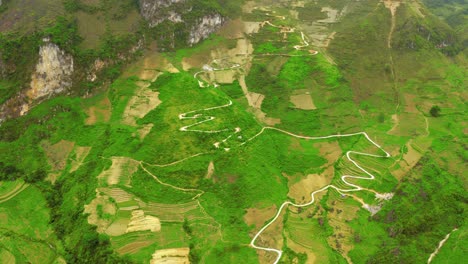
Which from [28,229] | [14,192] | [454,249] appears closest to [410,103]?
[454,249]

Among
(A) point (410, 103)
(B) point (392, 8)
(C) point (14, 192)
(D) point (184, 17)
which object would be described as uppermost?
(D) point (184, 17)

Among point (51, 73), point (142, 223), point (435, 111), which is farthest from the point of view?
point (435, 111)

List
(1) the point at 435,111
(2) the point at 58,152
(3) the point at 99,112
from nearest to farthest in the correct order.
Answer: (2) the point at 58,152 < (3) the point at 99,112 < (1) the point at 435,111

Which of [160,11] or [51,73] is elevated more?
[160,11]

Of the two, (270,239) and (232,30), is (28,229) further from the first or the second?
(232,30)

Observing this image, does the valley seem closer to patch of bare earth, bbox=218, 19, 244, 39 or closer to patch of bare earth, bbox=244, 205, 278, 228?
patch of bare earth, bbox=244, 205, 278, 228

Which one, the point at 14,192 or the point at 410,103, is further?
the point at 410,103

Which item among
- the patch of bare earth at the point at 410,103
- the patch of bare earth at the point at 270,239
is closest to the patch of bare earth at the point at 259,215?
the patch of bare earth at the point at 270,239

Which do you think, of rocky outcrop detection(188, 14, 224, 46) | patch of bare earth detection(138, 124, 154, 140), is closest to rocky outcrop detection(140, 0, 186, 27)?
rocky outcrop detection(188, 14, 224, 46)
